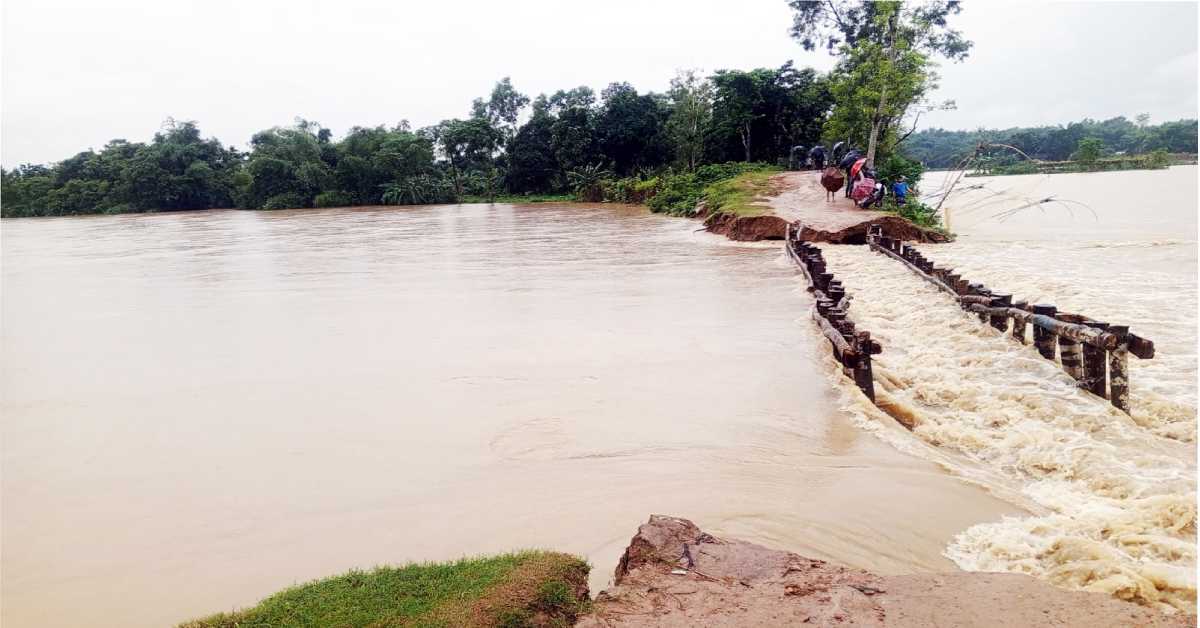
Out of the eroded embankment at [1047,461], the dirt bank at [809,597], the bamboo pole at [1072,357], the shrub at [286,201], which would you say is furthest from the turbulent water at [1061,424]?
the shrub at [286,201]

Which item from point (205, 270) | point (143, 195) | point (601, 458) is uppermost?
point (143, 195)

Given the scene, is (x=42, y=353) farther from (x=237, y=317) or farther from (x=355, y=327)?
(x=355, y=327)

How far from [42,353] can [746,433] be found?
908 cm

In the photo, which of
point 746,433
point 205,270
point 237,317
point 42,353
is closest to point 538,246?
point 205,270

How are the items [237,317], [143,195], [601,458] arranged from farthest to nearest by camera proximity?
[143,195]
[237,317]
[601,458]

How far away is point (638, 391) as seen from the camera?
652 centimetres

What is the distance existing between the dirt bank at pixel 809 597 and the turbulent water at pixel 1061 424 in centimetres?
53

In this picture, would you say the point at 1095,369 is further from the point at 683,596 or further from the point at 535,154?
the point at 535,154

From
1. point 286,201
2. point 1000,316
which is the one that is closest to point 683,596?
point 1000,316

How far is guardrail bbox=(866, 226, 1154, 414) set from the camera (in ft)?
16.9

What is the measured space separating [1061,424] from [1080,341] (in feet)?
2.55

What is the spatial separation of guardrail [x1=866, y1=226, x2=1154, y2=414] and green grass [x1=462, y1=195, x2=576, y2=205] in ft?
128

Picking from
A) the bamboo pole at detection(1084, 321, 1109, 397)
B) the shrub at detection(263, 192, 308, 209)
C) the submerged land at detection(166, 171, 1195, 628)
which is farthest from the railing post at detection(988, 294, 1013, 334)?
the shrub at detection(263, 192, 308, 209)

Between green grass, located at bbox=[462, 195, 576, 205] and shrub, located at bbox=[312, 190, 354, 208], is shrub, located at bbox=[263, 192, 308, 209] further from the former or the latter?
green grass, located at bbox=[462, 195, 576, 205]
